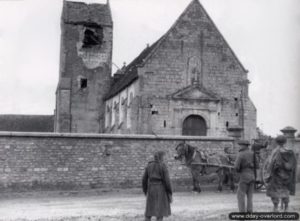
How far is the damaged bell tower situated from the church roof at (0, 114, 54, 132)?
66.2 feet

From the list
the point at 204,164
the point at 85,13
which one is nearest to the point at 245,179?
the point at 204,164

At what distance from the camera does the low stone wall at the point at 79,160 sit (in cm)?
1939

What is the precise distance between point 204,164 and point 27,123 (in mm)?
48893

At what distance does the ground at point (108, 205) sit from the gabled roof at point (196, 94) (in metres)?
11.5

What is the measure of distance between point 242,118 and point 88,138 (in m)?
13.8

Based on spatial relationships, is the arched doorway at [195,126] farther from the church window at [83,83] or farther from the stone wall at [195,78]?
the church window at [83,83]

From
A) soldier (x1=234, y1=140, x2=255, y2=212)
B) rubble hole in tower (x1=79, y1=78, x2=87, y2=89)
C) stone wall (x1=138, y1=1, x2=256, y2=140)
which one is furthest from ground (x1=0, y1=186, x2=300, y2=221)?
rubble hole in tower (x1=79, y1=78, x2=87, y2=89)

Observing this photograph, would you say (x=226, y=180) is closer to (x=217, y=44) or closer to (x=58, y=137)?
(x=58, y=137)

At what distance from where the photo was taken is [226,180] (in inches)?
796

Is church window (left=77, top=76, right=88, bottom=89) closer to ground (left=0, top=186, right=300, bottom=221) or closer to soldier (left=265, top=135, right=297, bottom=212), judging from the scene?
ground (left=0, top=186, right=300, bottom=221)

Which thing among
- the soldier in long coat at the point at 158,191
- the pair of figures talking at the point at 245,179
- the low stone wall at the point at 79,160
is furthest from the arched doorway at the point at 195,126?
the soldier in long coat at the point at 158,191

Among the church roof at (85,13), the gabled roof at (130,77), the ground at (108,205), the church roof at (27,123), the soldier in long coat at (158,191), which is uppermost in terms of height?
the church roof at (85,13)

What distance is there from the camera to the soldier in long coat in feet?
35.4

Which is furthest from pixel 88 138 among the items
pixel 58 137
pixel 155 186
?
pixel 155 186
